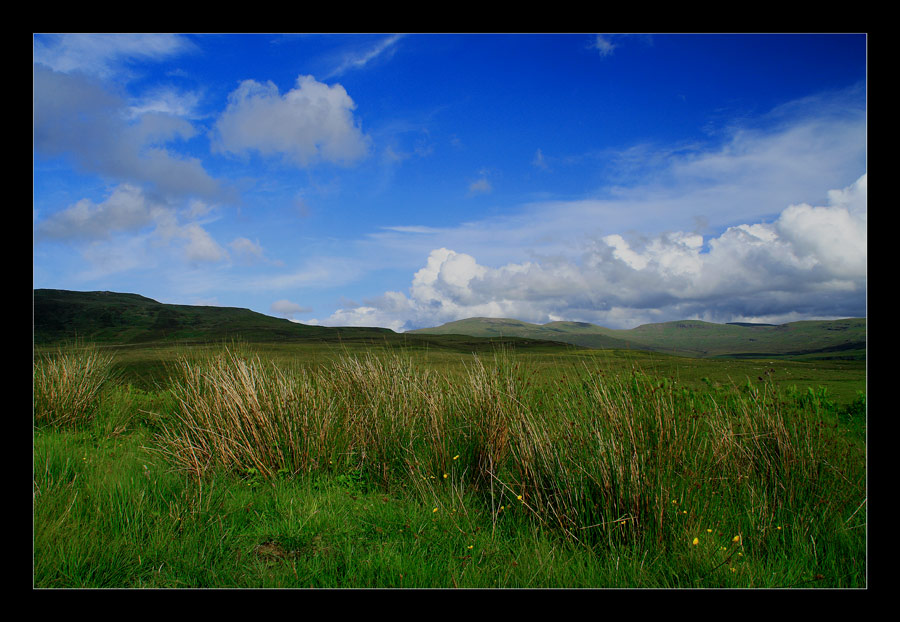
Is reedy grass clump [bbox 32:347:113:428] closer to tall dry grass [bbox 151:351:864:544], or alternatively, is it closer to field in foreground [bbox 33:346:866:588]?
field in foreground [bbox 33:346:866:588]

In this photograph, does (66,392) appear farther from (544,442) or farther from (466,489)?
(544,442)

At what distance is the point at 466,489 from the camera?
3812 millimetres

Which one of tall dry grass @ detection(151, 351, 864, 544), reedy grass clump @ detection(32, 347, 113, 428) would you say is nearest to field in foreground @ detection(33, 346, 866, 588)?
tall dry grass @ detection(151, 351, 864, 544)

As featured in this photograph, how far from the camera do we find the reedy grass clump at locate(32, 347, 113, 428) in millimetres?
6285

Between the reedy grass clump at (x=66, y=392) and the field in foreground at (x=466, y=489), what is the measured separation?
1.29 meters

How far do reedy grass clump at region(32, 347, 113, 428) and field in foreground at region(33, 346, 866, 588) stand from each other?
129 centimetres

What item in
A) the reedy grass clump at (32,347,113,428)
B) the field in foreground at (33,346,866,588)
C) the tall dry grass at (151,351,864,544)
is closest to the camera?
the field in foreground at (33,346,866,588)

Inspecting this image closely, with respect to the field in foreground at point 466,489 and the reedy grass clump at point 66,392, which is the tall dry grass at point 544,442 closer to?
the field in foreground at point 466,489

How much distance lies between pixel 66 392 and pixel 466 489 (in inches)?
255

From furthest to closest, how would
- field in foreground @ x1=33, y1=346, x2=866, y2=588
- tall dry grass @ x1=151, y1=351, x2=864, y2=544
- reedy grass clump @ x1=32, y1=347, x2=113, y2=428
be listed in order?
1. reedy grass clump @ x1=32, y1=347, x2=113, y2=428
2. tall dry grass @ x1=151, y1=351, x2=864, y2=544
3. field in foreground @ x1=33, y1=346, x2=866, y2=588

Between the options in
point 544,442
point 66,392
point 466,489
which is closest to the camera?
point 544,442

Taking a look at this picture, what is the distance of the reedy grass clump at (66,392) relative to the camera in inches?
247

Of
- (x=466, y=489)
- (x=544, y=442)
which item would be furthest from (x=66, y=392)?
(x=544, y=442)
